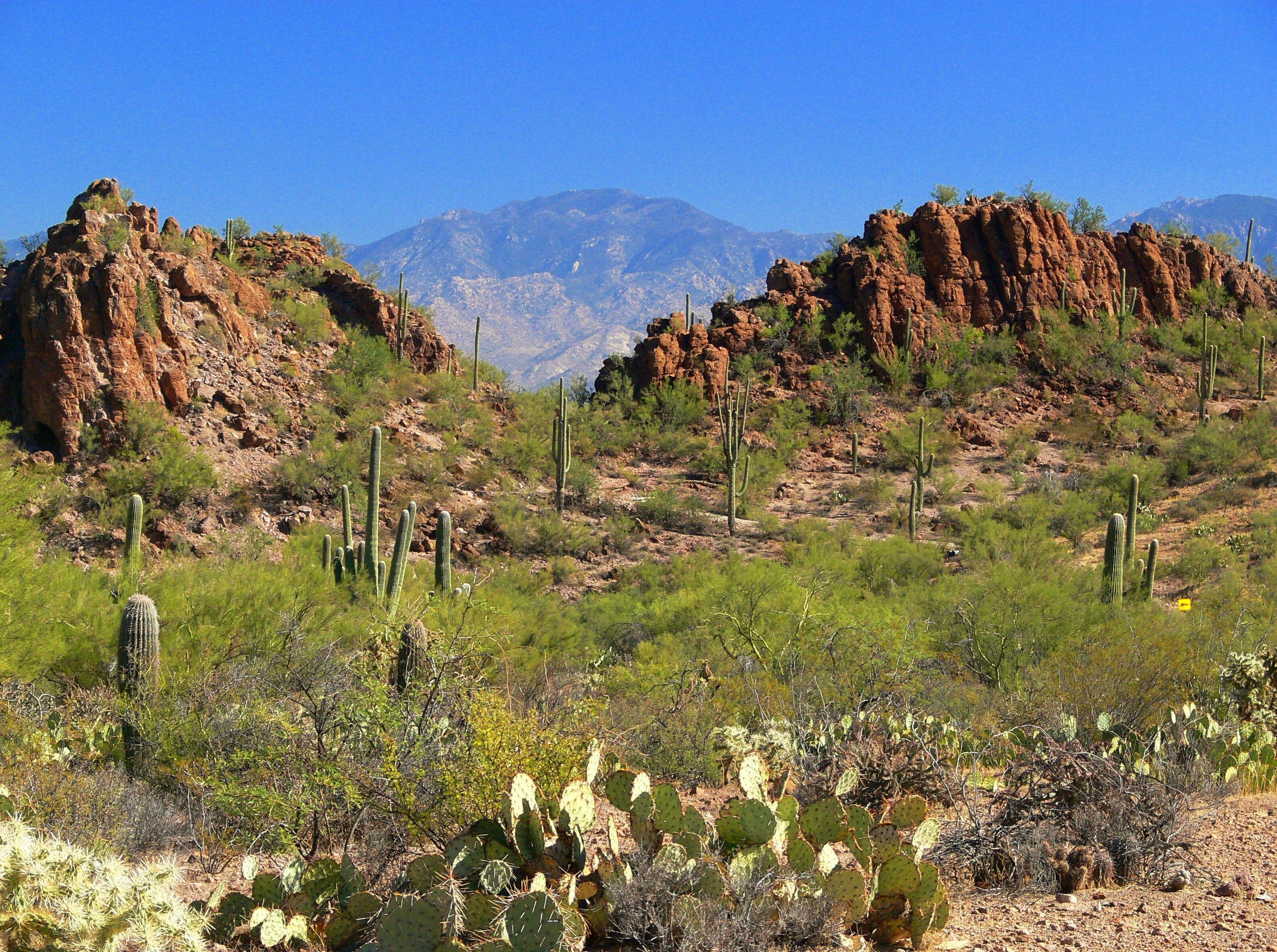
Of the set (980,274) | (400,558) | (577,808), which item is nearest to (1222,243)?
(980,274)

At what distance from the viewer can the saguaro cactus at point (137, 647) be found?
854 centimetres

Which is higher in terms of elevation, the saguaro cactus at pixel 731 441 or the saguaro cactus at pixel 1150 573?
the saguaro cactus at pixel 731 441

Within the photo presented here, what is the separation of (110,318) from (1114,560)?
1963 cm

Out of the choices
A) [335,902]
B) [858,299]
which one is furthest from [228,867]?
[858,299]

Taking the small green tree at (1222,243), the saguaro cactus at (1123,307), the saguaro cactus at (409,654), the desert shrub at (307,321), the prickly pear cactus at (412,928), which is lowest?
the prickly pear cactus at (412,928)

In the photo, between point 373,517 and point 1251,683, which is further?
point 373,517

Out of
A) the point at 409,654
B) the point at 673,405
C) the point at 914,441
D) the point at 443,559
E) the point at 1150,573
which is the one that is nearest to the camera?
the point at 409,654

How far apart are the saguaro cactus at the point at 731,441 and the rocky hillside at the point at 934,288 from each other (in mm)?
5144

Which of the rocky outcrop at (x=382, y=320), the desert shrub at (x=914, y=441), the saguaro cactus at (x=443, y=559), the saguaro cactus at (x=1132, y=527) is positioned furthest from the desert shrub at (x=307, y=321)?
the saguaro cactus at (x=1132, y=527)

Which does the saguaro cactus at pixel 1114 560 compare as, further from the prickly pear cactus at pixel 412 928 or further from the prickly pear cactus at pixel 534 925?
the prickly pear cactus at pixel 412 928

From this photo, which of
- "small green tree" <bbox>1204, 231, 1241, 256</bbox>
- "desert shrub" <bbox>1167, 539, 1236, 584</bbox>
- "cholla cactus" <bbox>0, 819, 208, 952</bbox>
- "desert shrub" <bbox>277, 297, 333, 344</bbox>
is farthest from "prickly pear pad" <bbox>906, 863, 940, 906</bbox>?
"small green tree" <bbox>1204, 231, 1241, 256</bbox>

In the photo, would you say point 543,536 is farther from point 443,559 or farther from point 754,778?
point 754,778

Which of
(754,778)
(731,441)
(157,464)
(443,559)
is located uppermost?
(731,441)

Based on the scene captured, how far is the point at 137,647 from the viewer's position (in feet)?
28.4
